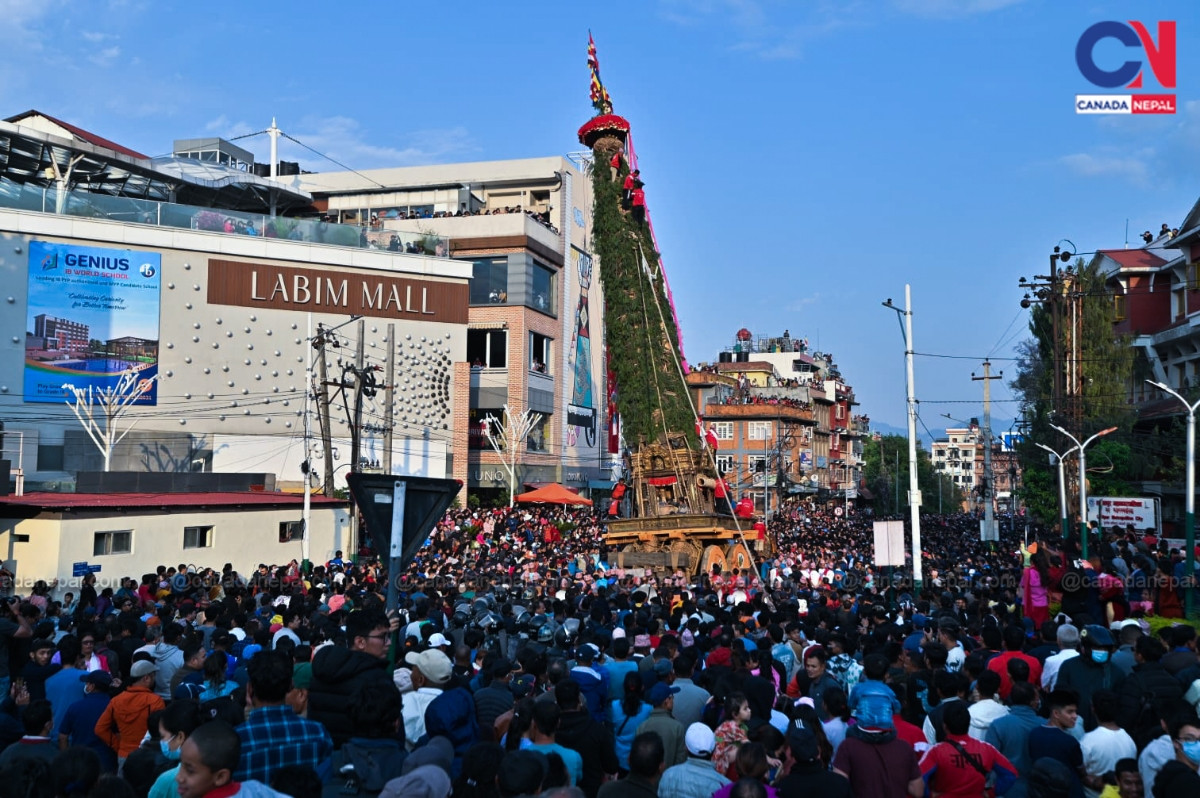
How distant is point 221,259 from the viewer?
4247 cm

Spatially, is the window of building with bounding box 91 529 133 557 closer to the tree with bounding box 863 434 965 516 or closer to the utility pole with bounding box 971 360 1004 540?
the utility pole with bounding box 971 360 1004 540

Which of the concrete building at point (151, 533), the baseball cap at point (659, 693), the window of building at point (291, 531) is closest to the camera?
the baseball cap at point (659, 693)

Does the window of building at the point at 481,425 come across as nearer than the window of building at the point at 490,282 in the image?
Yes

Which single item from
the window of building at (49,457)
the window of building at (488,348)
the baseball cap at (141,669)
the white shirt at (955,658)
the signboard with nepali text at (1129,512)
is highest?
the window of building at (488,348)

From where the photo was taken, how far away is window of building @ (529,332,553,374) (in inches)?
2195

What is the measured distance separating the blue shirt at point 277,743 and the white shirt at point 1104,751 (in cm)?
456

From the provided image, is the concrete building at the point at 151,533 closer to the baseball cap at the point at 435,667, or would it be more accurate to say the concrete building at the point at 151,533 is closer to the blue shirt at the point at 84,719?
the blue shirt at the point at 84,719

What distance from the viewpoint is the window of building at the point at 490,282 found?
178ft

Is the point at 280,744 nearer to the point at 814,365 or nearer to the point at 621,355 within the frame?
the point at 621,355

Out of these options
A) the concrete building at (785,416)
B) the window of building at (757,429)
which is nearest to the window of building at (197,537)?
the concrete building at (785,416)

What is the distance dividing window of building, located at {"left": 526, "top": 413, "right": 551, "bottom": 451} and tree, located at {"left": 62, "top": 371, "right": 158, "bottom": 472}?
821 inches

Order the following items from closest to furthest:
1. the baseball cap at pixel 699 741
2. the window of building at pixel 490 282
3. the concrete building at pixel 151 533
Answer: the baseball cap at pixel 699 741
the concrete building at pixel 151 533
the window of building at pixel 490 282

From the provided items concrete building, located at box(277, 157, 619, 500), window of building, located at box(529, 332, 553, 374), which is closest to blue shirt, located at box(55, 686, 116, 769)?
concrete building, located at box(277, 157, 619, 500)

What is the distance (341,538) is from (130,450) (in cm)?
1287
